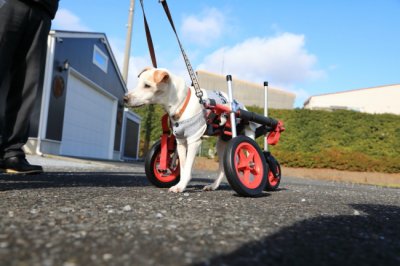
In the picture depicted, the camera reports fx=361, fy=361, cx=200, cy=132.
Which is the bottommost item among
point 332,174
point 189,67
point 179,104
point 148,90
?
point 332,174

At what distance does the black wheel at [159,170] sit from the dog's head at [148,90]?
563mm

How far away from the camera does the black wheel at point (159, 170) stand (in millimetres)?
3707

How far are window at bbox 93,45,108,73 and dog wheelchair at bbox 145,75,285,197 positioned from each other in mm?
10907

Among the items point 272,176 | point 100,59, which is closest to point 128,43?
point 100,59

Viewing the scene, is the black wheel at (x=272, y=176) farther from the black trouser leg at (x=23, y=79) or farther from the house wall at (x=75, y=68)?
Result: the house wall at (x=75, y=68)

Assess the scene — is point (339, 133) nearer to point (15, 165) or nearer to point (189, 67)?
point (189, 67)

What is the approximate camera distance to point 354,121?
17.0 meters

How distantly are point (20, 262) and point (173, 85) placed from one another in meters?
2.50

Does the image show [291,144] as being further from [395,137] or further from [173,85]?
[173,85]

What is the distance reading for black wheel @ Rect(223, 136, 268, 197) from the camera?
2990 millimetres

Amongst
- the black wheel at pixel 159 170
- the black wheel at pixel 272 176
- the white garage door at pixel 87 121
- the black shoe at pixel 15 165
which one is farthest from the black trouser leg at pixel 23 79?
the white garage door at pixel 87 121

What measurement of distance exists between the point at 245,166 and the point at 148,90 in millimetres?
1168

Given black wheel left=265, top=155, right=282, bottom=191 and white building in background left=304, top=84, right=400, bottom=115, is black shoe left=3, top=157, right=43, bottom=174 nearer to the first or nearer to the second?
black wheel left=265, top=155, right=282, bottom=191

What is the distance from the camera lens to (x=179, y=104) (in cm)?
338
